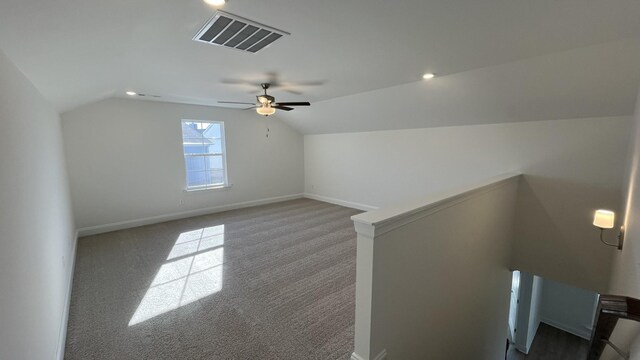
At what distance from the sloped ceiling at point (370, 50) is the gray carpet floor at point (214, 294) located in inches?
85.5

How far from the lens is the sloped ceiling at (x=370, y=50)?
1638 mm

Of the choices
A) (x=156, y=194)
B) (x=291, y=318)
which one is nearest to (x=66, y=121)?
(x=156, y=194)

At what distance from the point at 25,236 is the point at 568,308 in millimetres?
9001

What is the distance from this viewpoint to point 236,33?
6.95 feet

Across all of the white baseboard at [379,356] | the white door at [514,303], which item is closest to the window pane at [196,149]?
the white baseboard at [379,356]

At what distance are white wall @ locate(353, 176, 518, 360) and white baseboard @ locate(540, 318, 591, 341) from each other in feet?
14.1

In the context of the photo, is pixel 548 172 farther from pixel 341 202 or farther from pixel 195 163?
pixel 195 163

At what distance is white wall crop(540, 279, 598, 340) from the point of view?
566cm

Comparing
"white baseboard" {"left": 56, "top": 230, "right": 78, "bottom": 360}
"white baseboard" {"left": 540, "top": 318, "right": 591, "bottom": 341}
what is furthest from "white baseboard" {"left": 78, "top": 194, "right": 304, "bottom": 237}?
"white baseboard" {"left": 540, "top": 318, "right": 591, "bottom": 341}

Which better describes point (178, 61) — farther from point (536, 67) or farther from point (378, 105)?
point (536, 67)

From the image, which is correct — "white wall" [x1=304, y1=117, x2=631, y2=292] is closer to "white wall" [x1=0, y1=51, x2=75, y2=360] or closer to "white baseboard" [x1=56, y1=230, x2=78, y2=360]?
"white wall" [x1=0, y1=51, x2=75, y2=360]

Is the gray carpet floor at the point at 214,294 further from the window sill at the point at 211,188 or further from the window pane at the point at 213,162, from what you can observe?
the window pane at the point at 213,162

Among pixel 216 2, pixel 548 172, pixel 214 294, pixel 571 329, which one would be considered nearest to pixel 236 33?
pixel 216 2

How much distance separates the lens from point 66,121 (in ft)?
13.8
